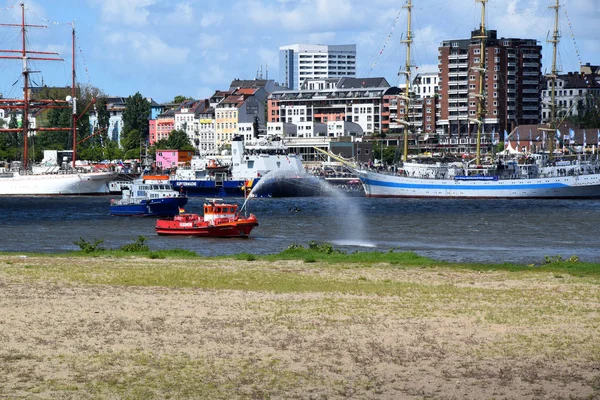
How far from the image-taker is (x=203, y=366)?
2230cm

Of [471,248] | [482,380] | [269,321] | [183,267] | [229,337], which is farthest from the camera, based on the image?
[471,248]

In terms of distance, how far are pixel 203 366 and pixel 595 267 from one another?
22485 millimetres

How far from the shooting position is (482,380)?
21328mm

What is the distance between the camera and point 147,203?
91.1 metres

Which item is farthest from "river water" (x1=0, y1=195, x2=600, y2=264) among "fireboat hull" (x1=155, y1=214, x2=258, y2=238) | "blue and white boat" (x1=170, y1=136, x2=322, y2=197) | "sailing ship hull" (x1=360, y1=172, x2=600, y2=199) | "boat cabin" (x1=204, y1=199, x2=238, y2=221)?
"blue and white boat" (x1=170, y1=136, x2=322, y2=197)

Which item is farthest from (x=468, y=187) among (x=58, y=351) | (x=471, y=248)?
(x=58, y=351)

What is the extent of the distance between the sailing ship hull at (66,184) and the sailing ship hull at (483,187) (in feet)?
112

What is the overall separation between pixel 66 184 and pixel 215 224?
3521 inches

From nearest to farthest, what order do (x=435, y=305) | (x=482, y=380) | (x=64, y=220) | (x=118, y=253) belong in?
(x=482, y=380) < (x=435, y=305) < (x=118, y=253) < (x=64, y=220)

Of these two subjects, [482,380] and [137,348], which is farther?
[137,348]

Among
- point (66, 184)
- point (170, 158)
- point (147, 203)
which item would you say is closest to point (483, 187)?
point (147, 203)

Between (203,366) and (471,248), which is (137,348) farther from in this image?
(471,248)

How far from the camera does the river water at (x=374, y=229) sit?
56625 mm

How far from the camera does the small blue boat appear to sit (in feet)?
298
